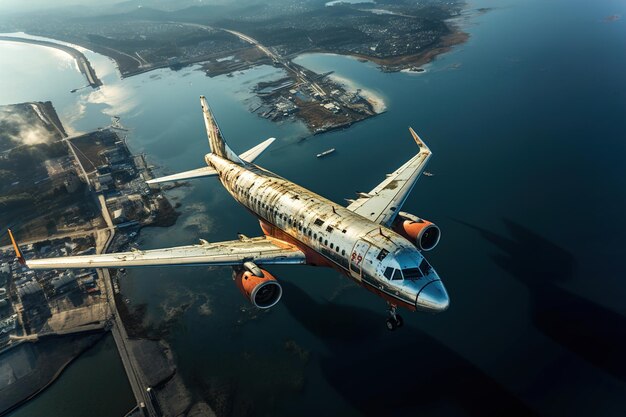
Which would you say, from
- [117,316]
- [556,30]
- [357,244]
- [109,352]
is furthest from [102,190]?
[556,30]

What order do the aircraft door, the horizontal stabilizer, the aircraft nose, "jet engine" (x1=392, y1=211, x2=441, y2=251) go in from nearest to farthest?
the aircraft nose → the aircraft door → "jet engine" (x1=392, y1=211, x2=441, y2=251) → the horizontal stabilizer

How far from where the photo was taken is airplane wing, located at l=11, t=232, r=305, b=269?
4884 centimetres

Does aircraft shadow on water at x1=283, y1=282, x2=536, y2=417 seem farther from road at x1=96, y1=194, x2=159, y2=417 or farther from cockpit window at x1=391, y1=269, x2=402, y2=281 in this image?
road at x1=96, y1=194, x2=159, y2=417

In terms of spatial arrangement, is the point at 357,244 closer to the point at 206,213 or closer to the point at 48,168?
the point at 206,213

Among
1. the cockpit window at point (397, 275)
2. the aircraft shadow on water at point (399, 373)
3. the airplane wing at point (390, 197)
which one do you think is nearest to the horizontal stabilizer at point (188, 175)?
the airplane wing at point (390, 197)

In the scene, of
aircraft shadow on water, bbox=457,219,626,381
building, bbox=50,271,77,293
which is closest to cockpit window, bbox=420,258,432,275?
aircraft shadow on water, bbox=457,219,626,381

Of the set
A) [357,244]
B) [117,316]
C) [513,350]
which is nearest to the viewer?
[357,244]

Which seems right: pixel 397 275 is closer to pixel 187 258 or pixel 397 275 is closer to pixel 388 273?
pixel 388 273

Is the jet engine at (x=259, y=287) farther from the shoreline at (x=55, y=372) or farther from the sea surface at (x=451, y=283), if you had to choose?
the shoreline at (x=55, y=372)

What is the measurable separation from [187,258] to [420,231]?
3288cm

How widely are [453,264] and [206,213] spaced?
51.8 metres

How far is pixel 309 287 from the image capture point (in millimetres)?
57906

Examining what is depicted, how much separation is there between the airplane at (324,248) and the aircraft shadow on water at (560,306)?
16.7 m

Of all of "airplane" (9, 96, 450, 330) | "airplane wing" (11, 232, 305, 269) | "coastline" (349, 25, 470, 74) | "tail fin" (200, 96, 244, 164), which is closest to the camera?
"airplane" (9, 96, 450, 330)
